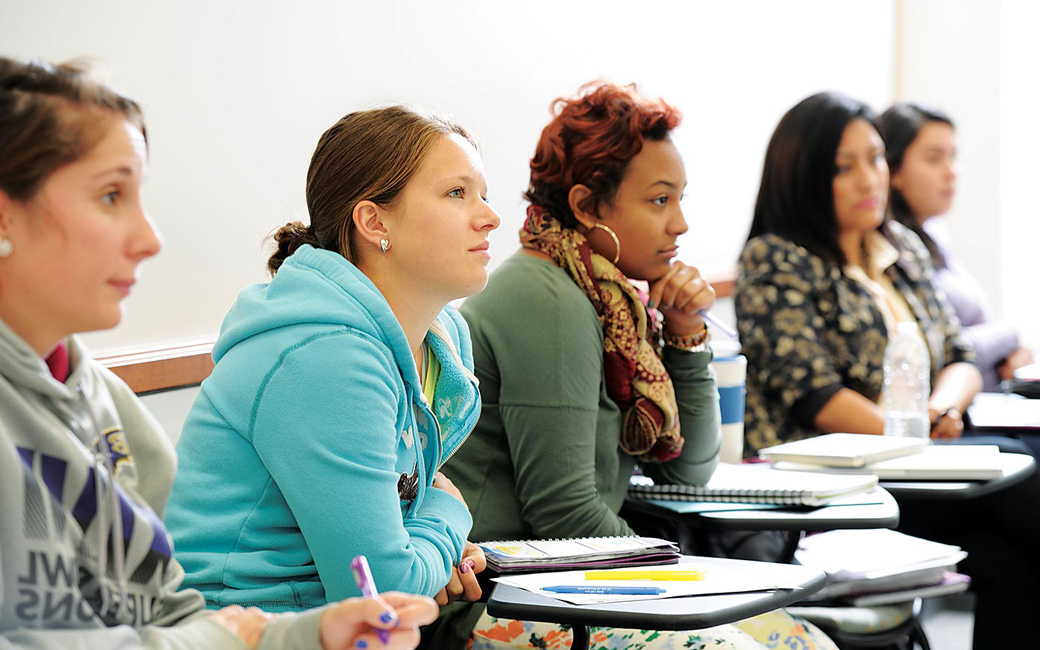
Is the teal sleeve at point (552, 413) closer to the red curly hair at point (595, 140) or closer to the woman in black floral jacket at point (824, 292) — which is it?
the red curly hair at point (595, 140)

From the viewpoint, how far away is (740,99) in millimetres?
4242

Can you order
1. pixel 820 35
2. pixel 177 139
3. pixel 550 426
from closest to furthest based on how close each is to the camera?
pixel 550 426
pixel 177 139
pixel 820 35

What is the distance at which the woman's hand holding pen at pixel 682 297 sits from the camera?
2.19 meters

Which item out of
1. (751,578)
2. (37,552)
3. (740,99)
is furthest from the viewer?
(740,99)

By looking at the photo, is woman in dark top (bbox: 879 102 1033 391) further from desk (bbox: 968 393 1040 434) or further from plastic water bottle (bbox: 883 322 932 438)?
plastic water bottle (bbox: 883 322 932 438)

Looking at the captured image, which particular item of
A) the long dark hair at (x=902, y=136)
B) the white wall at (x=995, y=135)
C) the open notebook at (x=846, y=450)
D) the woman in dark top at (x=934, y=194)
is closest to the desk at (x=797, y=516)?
the open notebook at (x=846, y=450)

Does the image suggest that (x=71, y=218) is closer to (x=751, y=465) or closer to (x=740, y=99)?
(x=751, y=465)

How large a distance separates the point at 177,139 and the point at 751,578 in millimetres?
1304

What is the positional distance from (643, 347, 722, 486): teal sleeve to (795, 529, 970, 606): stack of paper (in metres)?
0.30

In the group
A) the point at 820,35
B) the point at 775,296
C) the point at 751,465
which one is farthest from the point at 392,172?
the point at 820,35

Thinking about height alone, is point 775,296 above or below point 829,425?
above

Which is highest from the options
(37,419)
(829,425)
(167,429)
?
(37,419)

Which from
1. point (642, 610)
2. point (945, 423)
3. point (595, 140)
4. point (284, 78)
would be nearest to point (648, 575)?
point (642, 610)

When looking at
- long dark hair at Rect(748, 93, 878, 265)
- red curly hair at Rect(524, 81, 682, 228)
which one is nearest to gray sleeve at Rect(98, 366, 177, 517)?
red curly hair at Rect(524, 81, 682, 228)
